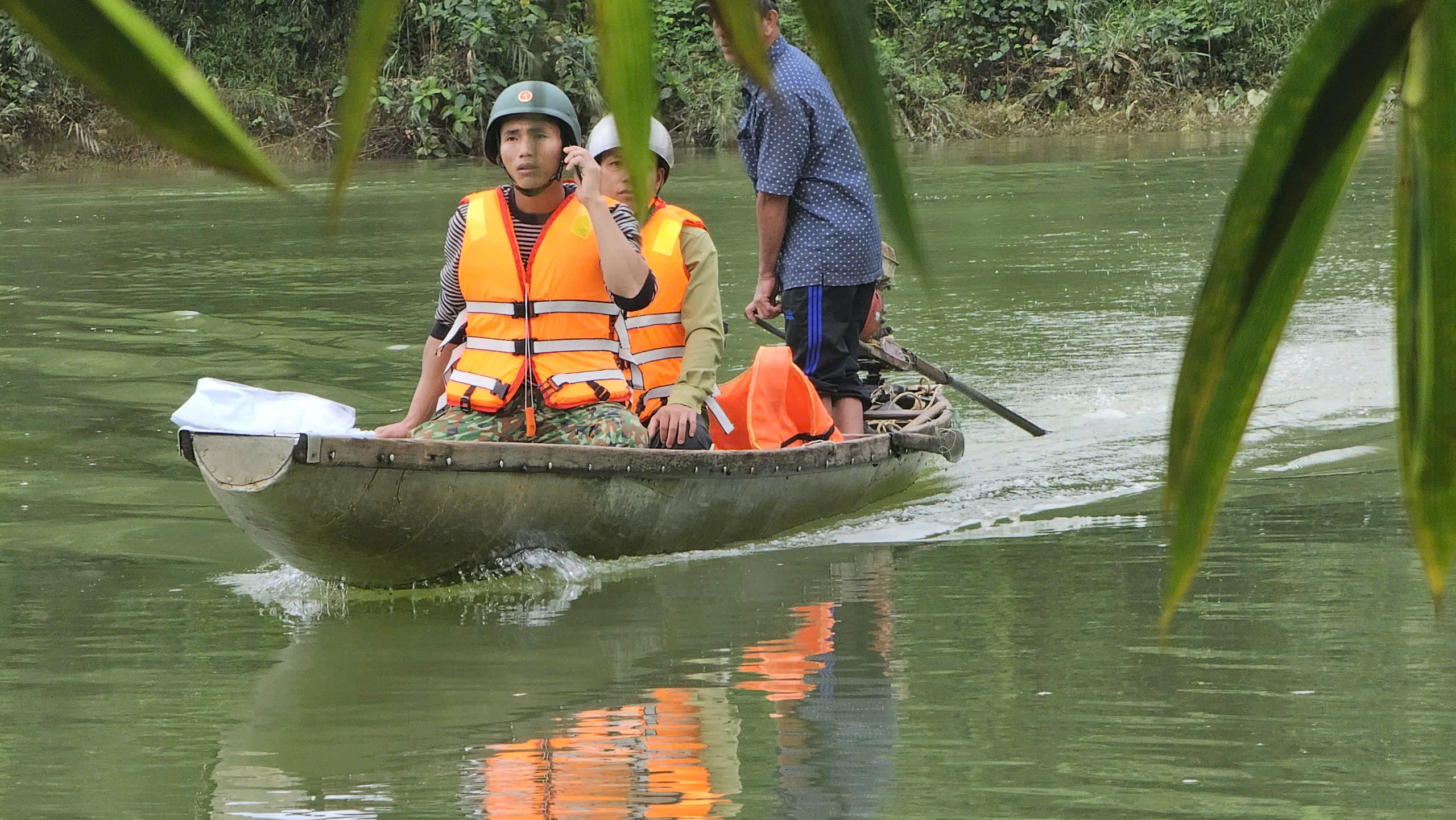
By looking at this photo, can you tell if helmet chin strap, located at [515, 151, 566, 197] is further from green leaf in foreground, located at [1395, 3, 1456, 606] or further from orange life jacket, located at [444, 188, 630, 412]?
green leaf in foreground, located at [1395, 3, 1456, 606]

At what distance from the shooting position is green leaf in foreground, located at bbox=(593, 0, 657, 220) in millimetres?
392

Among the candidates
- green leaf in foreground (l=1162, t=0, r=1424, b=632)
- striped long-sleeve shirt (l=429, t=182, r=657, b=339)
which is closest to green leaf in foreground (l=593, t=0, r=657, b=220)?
green leaf in foreground (l=1162, t=0, r=1424, b=632)

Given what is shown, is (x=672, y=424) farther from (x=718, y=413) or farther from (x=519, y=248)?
(x=519, y=248)

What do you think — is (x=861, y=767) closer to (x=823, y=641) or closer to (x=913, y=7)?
(x=823, y=641)

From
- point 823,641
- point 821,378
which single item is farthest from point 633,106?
point 821,378

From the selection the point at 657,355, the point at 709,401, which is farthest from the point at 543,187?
the point at 709,401

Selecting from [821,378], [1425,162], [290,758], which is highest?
[1425,162]

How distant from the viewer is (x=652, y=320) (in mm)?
5410

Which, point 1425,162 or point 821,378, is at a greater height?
point 1425,162

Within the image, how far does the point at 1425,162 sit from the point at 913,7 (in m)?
0.31

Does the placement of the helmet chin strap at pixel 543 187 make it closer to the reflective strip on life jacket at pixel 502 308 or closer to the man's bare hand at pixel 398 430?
the reflective strip on life jacket at pixel 502 308

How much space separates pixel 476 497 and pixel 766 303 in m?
1.85

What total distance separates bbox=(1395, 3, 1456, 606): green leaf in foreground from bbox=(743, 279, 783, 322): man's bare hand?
18.6 feet

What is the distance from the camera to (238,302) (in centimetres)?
1162
